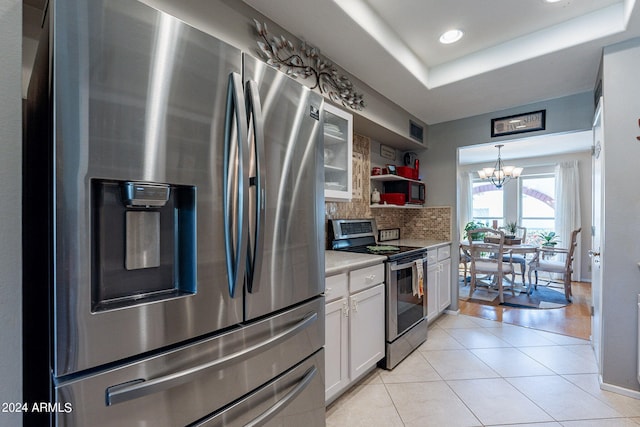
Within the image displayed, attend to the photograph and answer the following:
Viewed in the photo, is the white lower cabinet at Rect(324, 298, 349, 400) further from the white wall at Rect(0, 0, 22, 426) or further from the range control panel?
the range control panel

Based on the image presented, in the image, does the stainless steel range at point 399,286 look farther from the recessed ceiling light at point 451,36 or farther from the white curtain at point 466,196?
the white curtain at point 466,196

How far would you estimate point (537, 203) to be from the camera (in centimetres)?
620

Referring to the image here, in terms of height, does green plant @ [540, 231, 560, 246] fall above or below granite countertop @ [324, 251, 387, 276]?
below

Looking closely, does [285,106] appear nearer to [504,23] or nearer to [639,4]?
[504,23]

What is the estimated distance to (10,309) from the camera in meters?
0.65

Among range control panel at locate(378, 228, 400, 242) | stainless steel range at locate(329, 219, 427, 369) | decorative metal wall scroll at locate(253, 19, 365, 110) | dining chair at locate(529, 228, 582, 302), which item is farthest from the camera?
dining chair at locate(529, 228, 582, 302)

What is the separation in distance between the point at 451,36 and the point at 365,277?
77.5 inches

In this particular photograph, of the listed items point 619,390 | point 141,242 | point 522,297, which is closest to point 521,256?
point 522,297

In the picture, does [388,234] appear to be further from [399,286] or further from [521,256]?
[521,256]

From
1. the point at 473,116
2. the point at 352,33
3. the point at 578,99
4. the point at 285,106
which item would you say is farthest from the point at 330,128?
the point at 578,99

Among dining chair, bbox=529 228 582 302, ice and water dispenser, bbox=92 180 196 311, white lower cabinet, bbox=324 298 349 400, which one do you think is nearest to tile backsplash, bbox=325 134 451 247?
white lower cabinet, bbox=324 298 349 400

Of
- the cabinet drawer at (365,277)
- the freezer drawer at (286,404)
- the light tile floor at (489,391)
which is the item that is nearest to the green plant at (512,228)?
the light tile floor at (489,391)

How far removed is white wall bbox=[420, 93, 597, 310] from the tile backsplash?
13cm

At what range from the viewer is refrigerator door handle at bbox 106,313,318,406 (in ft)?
2.36
